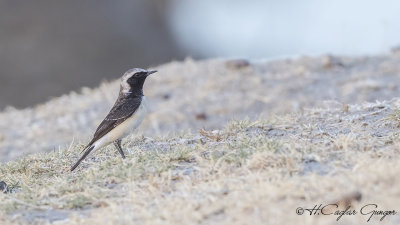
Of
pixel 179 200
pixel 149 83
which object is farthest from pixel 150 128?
pixel 179 200

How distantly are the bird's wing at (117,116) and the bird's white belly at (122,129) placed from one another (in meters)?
0.03

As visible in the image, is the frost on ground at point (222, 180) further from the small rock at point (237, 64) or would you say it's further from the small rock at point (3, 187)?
the small rock at point (237, 64)

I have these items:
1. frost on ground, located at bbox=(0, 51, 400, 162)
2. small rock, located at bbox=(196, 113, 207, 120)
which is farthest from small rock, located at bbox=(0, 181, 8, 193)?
small rock, located at bbox=(196, 113, 207, 120)

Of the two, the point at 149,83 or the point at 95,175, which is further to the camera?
the point at 149,83

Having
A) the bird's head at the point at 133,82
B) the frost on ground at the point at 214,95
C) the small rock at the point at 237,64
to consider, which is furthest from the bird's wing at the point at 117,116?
the small rock at the point at 237,64

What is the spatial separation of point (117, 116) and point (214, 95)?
18.5 feet

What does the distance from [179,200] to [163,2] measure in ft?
93.7

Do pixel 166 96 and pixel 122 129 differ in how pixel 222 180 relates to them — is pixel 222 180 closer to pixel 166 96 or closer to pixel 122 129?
pixel 122 129

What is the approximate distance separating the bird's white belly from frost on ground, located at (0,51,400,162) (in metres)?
4.02

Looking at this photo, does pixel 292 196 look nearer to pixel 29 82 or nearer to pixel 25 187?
pixel 25 187

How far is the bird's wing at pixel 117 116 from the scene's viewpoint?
7879 mm

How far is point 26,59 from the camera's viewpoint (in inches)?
1147

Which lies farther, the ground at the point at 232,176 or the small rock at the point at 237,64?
the small rock at the point at 237,64

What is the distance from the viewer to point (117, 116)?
7.98 meters
